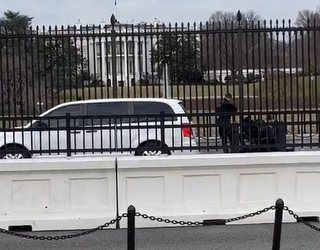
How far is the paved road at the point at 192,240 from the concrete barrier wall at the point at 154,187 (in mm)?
287

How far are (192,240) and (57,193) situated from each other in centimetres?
212

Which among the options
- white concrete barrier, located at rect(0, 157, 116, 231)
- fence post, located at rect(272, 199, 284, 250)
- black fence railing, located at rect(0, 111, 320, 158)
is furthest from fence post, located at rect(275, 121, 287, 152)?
fence post, located at rect(272, 199, 284, 250)

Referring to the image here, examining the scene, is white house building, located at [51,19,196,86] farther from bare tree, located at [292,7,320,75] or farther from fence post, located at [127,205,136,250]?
fence post, located at [127,205,136,250]

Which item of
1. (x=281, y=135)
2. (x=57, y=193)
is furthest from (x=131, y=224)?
(x=281, y=135)

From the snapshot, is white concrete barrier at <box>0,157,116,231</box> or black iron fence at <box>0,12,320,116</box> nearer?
white concrete barrier at <box>0,157,116,231</box>

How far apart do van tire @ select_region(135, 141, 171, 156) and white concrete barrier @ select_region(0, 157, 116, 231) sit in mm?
918

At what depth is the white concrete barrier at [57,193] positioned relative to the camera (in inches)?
321

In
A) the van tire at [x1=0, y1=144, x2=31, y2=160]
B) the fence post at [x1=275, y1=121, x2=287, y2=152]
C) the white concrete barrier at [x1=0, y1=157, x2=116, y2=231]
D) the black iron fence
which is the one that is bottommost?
the white concrete barrier at [x1=0, y1=157, x2=116, y2=231]

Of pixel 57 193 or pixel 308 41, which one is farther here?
pixel 308 41

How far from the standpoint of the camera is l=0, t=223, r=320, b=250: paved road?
7172 mm

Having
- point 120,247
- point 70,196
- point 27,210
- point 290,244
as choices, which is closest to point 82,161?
point 70,196

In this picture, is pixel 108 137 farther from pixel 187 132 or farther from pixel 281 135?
pixel 281 135

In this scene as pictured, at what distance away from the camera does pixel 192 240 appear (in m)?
7.45

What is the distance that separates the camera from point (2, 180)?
323 inches
